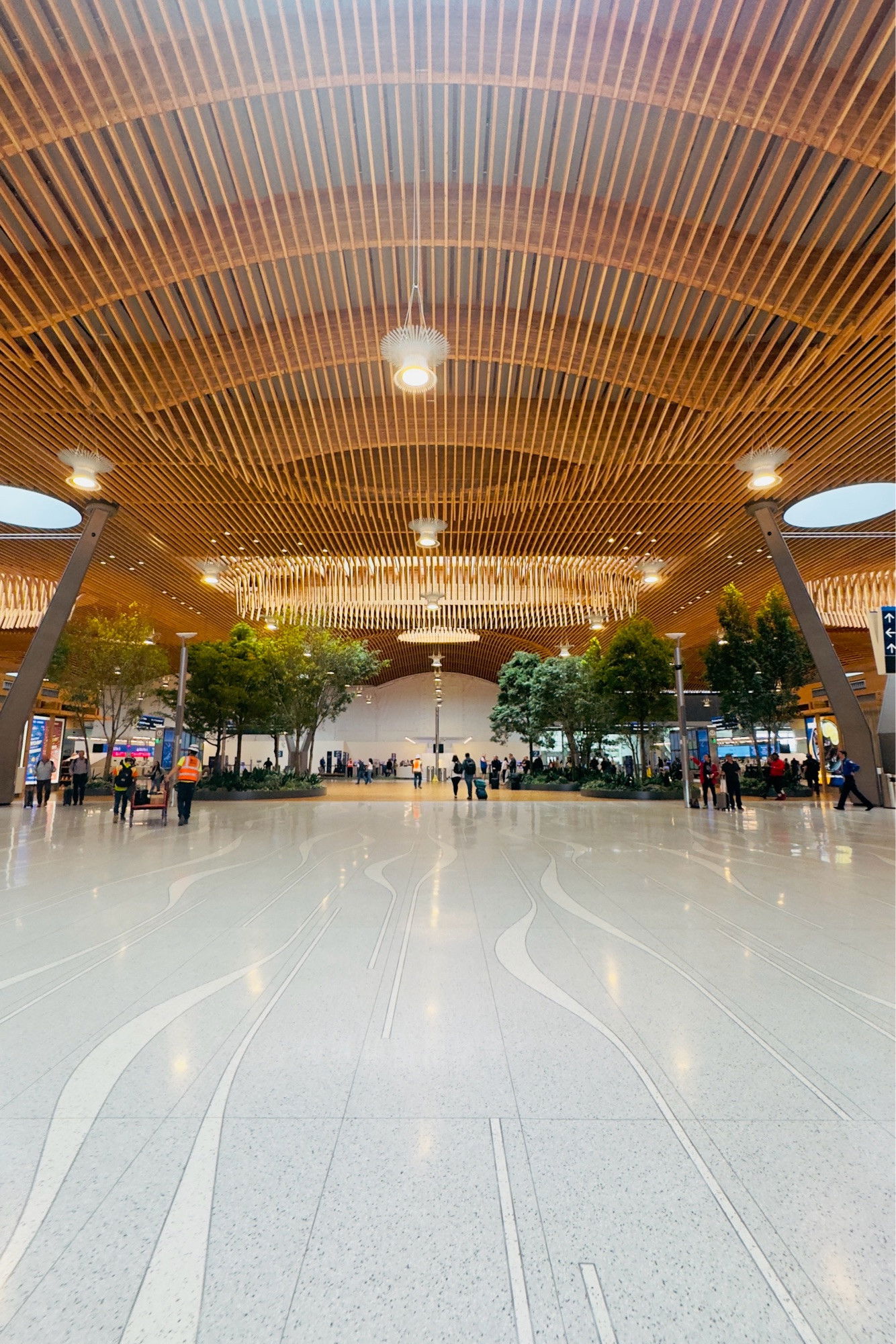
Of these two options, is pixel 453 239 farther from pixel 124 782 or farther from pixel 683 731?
pixel 683 731

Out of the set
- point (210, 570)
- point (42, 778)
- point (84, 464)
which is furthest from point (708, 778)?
point (42, 778)

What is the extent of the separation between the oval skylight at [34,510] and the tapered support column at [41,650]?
73cm

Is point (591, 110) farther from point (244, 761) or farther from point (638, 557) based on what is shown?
point (244, 761)

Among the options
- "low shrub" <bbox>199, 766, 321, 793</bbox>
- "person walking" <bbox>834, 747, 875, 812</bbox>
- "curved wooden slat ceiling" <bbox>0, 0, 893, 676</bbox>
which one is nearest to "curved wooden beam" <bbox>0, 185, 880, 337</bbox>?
"curved wooden slat ceiling" <bbox>0, 0, 893, 676</bbox>

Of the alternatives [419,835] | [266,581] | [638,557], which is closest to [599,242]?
[419,835]

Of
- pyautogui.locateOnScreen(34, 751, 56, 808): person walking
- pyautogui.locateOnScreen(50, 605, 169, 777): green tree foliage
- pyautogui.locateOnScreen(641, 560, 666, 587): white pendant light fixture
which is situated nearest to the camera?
pyautogui.locateOnScreen(34, 751, 56, 808): person walking

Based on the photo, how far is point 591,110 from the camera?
7.06 m

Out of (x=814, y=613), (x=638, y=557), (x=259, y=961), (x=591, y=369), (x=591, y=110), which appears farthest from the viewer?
(x=638, y=557)

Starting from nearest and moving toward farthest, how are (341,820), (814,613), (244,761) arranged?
(341,820)
(814,613)
(244,761)

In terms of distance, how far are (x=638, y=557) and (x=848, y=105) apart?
14199 mm

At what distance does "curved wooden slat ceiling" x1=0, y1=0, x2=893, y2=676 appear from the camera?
6.02 meters

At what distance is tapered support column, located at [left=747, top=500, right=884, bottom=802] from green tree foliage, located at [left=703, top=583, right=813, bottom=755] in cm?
458

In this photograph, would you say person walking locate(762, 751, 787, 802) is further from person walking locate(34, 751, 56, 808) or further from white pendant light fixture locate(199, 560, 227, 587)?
person walking locate(34, 751, 56, 808)

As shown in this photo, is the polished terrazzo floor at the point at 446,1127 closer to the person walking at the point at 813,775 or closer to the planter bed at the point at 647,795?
the planter bed at the point at 647,795
